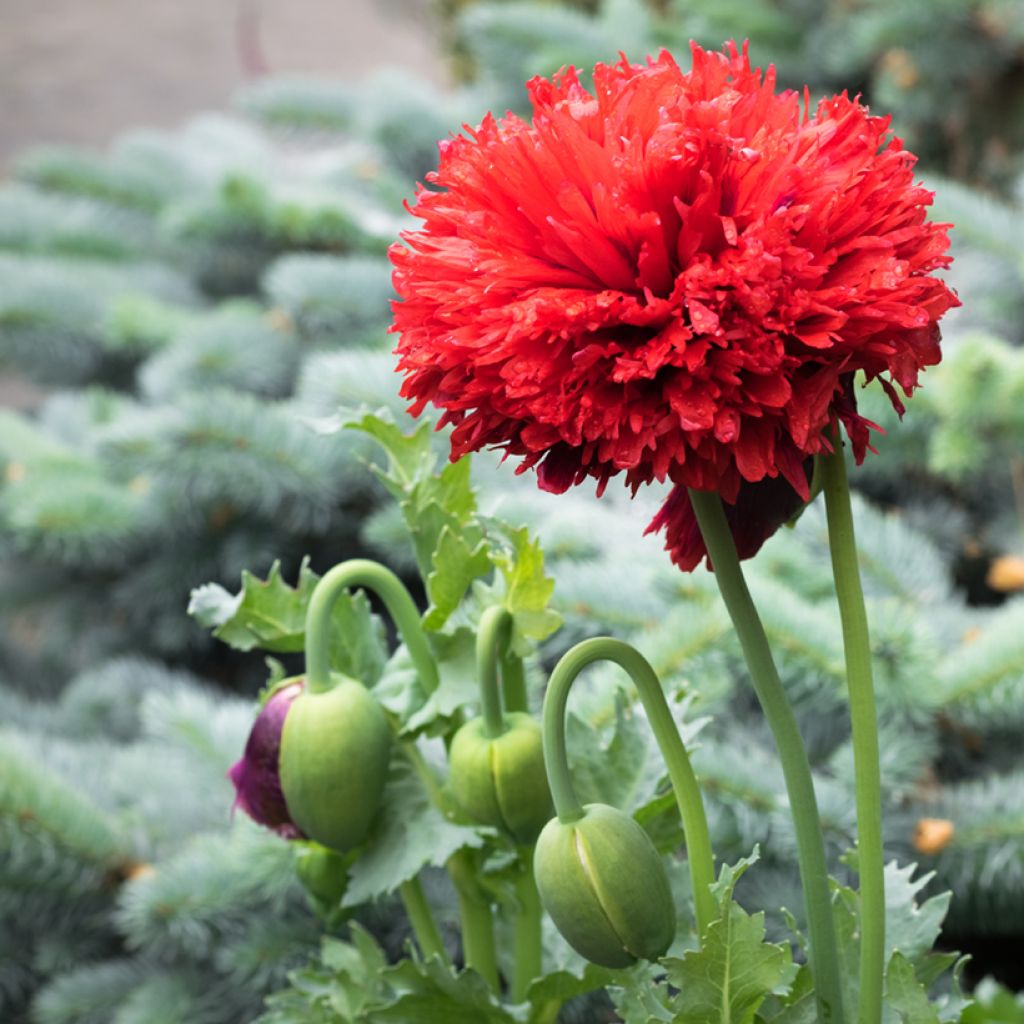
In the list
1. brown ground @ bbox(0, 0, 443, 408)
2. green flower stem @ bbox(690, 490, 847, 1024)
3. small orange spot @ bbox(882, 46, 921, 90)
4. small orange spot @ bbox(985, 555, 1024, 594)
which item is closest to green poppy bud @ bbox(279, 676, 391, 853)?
green flower stem @ bbox(690, 490, 847, 1024)

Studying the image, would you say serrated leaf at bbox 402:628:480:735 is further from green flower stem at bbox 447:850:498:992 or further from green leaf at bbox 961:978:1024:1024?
green leaf at bbox 961:978:1024:1024

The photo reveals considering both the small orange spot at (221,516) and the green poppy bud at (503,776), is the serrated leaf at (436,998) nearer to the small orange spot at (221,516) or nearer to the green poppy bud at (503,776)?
the green poppy bud at (503,776)

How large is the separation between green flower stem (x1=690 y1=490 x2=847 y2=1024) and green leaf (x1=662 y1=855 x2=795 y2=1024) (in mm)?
10

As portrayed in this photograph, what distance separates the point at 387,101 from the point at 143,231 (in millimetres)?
292

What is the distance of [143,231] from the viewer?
3.98 ft

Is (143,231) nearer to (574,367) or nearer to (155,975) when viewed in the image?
(155,975)

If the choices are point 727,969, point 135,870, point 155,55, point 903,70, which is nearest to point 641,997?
point 727,969

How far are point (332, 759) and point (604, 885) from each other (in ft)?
0.27

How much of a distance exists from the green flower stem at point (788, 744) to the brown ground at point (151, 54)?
2.61 meters

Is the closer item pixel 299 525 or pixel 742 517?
pixel 742 517

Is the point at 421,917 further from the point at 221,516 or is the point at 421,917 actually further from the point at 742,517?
the point at 221,516

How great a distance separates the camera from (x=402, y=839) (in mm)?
350

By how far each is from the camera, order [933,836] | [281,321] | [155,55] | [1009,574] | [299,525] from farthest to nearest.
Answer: [155,55] → [281,321] → [299,525] → [1009,574] → [933,836]

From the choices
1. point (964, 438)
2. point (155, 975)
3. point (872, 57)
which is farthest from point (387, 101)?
point (155, 975)
